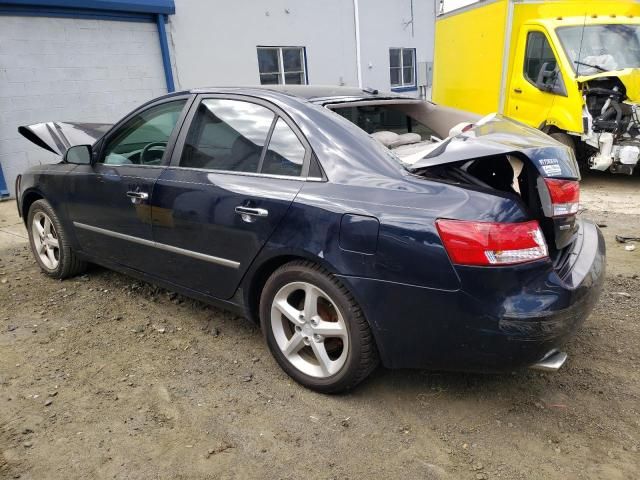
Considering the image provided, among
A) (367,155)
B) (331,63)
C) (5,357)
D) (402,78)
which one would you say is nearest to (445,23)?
(331,63)

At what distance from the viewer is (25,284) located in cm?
436

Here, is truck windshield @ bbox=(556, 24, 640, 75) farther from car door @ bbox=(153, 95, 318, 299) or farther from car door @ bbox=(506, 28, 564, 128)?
car door @ bbox=(153, 95, 318, 299)

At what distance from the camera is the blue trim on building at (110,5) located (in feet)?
24.1

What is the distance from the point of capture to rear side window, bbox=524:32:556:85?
23.9 ft

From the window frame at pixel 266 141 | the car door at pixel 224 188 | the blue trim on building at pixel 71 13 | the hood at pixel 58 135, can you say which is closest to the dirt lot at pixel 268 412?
the car door at pixel 224 188

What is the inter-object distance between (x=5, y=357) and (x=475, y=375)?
9.41 feet

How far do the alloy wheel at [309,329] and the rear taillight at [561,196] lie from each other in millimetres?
1091

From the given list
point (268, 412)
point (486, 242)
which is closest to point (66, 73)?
point (268, 412)

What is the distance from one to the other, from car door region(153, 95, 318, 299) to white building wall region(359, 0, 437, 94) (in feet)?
36.5

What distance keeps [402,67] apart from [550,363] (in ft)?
47.9

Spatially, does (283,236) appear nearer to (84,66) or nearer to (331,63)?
(84,66)

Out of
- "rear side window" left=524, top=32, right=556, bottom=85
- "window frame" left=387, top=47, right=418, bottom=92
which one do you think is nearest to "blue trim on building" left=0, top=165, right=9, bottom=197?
"rear side window" left=524, top=32, right=556, bottom=85

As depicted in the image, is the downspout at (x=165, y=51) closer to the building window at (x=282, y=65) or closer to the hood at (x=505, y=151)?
the building window at (x=282, y=65)

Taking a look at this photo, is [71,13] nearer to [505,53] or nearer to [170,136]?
[170,136]
